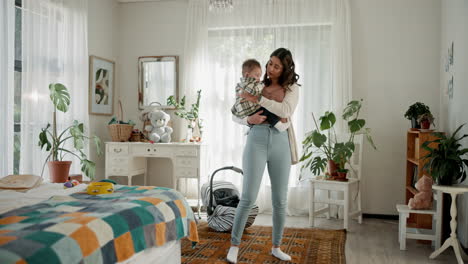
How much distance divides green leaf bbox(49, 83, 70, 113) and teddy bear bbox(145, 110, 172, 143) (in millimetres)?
1089

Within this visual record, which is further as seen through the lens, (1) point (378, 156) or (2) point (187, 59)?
(2) point (187, 59)

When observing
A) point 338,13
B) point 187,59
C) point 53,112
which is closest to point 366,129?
point 338,13

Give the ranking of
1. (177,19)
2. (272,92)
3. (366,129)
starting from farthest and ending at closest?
(177,19) < (366,129) < (272,92)

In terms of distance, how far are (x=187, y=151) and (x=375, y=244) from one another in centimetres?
215

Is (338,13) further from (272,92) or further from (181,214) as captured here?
(181,214)

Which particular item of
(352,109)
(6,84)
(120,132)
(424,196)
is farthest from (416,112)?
(6,84)

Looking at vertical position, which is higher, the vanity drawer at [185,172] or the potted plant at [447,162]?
the potted plant at [447,162]

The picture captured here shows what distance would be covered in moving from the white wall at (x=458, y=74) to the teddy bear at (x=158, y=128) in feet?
9.77

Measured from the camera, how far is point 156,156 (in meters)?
4.43

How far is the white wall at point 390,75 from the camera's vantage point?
4.22 m

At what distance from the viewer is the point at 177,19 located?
503cm

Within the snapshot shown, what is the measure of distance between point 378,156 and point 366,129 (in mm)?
471

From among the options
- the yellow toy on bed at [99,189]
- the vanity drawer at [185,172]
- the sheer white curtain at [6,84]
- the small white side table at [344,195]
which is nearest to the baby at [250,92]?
the yellow toy on bed at [99,189]

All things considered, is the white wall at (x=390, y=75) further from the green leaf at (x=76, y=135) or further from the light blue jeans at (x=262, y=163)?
the green leaf at (x=76, y=135)
